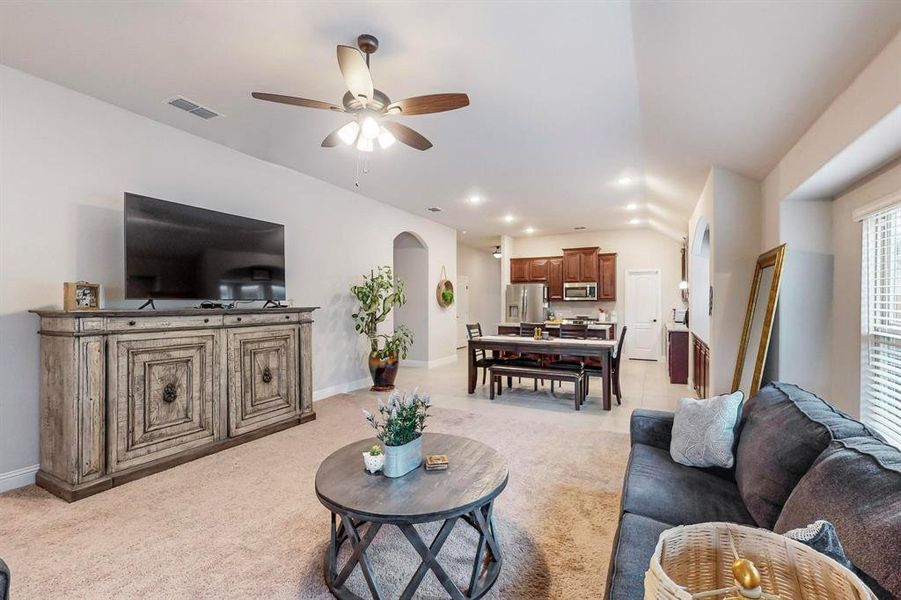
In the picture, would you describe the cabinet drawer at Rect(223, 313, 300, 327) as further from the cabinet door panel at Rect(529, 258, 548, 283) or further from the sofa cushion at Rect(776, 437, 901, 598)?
the cabinet door panel at Rect(529, 258, 548, 283)

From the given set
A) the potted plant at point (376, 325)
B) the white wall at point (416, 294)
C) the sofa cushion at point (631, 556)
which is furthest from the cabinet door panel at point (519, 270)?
the sofa cushion at point (631, 556)

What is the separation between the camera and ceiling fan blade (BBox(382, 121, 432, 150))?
2.89m

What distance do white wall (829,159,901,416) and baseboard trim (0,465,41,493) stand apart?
224 inches

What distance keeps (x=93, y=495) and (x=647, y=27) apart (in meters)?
4.40

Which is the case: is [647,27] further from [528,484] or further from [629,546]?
[528,484]

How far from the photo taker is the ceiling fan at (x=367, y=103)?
2240 mm

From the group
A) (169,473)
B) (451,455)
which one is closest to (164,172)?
(169,473)

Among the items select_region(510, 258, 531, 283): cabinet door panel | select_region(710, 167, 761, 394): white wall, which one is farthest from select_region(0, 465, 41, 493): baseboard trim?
select_region(510, 258, 531, 283): cabinet door panel

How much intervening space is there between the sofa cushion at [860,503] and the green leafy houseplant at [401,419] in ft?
4.53

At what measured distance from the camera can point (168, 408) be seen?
3.22m

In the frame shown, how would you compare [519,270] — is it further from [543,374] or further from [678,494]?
[678,494]

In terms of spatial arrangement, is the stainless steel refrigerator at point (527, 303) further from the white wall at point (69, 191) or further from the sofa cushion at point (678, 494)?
the sofa cushion at point (678, 494)

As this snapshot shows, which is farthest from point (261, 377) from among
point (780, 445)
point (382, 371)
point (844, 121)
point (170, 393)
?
point (844, 121)

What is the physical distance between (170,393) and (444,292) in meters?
5.57
